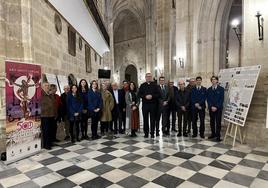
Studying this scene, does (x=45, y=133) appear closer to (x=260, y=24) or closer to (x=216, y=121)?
(x=216, y=121)

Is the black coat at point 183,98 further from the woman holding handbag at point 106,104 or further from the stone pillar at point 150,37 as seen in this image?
the stone pillar at point 150,37

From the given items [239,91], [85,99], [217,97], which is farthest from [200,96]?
[85,99]

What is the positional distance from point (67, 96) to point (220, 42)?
6.57m

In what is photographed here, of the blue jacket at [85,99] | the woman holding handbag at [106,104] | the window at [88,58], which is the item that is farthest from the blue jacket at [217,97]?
the window at [88,58]

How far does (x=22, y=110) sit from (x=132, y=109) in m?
2.83

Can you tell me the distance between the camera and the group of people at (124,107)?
16.5 feet

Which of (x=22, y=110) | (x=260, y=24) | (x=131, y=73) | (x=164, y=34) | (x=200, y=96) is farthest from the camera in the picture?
(x=131, y=73)

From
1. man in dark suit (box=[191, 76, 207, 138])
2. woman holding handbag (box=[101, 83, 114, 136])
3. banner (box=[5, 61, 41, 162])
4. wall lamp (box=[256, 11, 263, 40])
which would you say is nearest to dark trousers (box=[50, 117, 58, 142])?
banner (box=[5, 61, 41, 162])

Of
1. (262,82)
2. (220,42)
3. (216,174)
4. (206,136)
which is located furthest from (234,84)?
(220,42)

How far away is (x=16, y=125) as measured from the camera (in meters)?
3.88

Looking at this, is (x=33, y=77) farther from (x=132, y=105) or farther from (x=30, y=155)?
(x=132, y=105)

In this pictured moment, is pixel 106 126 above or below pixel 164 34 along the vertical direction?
below

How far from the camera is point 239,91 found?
468cm

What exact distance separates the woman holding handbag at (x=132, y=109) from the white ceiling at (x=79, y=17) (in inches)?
129
